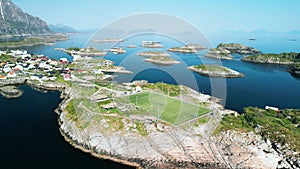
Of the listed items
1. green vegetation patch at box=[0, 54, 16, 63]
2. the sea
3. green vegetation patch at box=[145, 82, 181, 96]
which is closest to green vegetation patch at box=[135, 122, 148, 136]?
the sea

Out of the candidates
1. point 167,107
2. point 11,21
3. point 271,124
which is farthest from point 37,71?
point 11,21

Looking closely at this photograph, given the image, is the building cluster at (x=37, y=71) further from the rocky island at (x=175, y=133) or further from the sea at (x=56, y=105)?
the rocky island at (x=175, y=133)

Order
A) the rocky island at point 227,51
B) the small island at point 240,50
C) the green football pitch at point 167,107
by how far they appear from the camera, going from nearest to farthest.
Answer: the green football pitch at point 167,107, the rocky island at point 227,51, the small island at point 240,50

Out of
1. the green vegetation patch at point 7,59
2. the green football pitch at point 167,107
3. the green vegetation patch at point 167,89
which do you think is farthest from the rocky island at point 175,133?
the green vegetation patch at point 7,59

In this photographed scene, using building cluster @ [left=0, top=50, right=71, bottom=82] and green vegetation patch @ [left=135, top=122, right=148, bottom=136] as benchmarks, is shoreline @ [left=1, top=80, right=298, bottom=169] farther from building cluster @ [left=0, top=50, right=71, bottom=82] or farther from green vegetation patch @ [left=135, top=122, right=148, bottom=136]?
building cluster @ [left=0, top=50, right=71, bottom=82]

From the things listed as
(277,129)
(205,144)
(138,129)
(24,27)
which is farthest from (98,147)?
(24,27)

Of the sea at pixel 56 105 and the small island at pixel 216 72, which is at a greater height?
the small island at pixel 216 72
